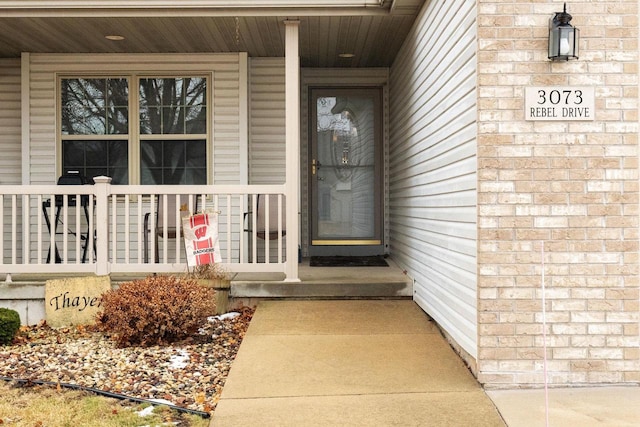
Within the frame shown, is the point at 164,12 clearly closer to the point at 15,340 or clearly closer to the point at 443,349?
the point at 15,340

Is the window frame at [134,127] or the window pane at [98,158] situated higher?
the window frame at [134,127]

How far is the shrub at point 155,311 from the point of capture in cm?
392

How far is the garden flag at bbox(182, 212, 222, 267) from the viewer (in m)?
4.83

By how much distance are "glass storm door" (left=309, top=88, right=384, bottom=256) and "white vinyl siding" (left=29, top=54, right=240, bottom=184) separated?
3.86 feet

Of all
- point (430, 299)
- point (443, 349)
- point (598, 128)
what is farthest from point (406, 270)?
point (598, 128)

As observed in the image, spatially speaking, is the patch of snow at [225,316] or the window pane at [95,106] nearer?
the patch of snow at [225,316]

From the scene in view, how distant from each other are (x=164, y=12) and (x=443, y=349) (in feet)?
12.3

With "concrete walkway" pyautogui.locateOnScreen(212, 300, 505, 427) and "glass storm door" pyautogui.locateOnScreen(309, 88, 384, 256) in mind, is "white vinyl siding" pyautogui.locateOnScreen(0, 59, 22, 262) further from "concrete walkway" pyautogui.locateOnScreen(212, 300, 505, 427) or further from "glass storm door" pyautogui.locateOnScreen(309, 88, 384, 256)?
"concrete walkway" pyautogui.locateOnScreen(212, 300, 505, 427)

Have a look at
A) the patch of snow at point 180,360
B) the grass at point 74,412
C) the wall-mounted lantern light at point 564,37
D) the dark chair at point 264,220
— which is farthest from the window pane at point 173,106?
the wall-mounted lantern light at point 564,37

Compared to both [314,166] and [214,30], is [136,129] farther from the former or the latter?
[314,166]

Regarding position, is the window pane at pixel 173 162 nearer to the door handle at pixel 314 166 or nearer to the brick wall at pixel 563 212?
the door handle at pixel 314 166

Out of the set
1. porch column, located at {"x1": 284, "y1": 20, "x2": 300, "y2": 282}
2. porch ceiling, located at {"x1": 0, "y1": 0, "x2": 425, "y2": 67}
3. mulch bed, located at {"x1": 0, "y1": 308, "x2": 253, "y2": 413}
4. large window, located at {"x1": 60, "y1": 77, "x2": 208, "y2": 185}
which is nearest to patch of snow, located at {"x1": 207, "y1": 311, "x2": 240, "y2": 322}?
mulch bed, located at {"x1": 0, "y1": 308, "x2": 253, "y2": 413}

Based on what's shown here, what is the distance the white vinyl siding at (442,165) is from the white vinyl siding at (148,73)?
6.39ft

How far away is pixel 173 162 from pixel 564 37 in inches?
180
